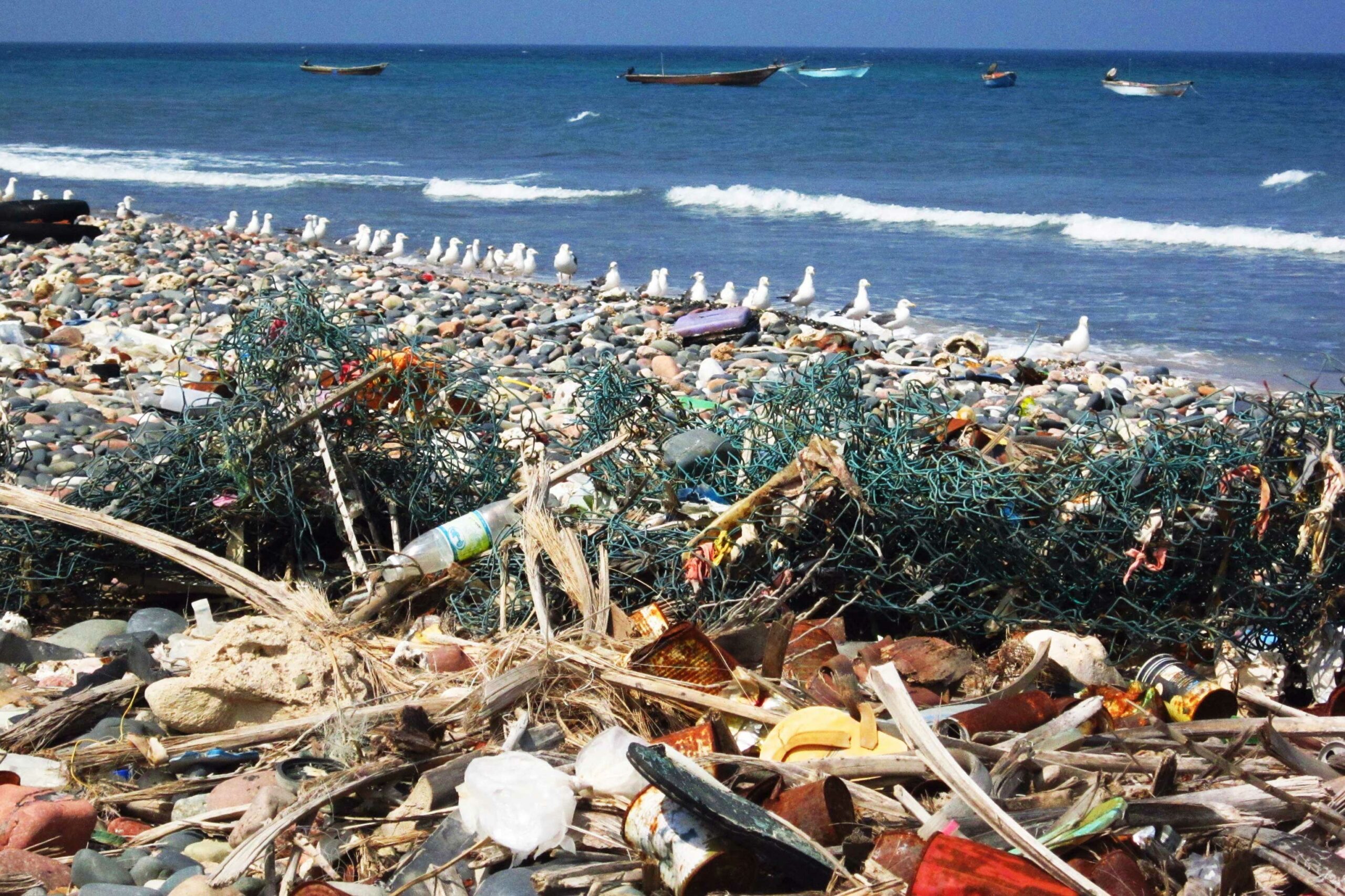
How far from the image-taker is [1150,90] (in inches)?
1802

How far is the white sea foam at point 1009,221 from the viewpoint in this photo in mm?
15086

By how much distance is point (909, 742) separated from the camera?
7.55 feet

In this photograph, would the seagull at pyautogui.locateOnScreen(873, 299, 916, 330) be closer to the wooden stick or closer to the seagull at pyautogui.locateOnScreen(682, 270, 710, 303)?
the seagull at pyautogui.locateOnScreen(682, 270, 710, 303)

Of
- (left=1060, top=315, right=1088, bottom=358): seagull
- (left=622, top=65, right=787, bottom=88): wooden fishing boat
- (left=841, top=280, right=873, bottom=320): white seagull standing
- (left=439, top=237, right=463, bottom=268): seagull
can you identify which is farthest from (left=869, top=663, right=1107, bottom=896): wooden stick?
(left=622, top=65, right=787, bottom=88): wooden fishing boat

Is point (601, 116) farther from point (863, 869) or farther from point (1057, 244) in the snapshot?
point (863, 869)

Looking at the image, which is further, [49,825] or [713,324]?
[713,324]

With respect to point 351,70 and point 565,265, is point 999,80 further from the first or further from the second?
point 565,265

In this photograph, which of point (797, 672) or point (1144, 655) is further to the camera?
point (1144, 655)

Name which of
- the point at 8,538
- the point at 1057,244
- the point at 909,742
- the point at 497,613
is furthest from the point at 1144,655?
the point at 1057,244

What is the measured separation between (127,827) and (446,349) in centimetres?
396

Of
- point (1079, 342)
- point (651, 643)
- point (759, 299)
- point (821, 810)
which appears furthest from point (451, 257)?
point (821, 810)

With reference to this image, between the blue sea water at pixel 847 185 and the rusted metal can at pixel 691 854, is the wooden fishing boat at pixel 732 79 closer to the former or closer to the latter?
the blue sea water at pixel 847 185

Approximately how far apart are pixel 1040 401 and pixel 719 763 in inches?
200

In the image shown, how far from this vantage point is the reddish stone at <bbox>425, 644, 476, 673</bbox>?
2.98 metres
